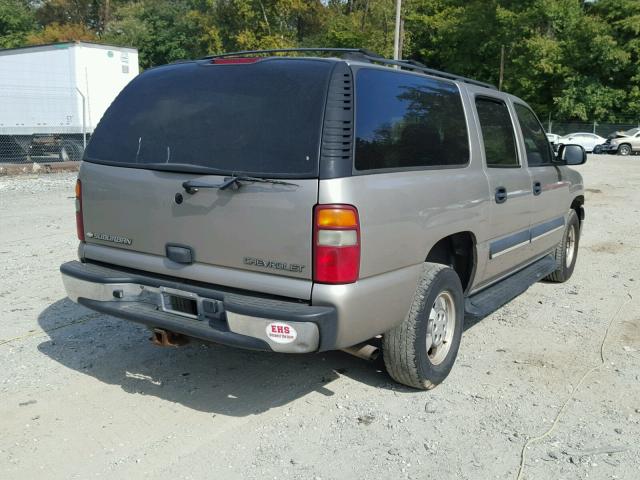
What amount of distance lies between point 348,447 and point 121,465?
115 cm

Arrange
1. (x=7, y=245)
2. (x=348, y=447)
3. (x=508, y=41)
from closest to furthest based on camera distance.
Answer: (x=348, y=447)
(x=7, y=245)
(x=508, y=41)

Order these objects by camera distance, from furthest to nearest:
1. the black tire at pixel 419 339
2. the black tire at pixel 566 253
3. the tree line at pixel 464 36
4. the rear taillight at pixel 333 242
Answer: the tree line at pixel 464 36, the black tire at pixel 566 253, the black tire at pixel 419 339, the rear taillight at pixel 333 242

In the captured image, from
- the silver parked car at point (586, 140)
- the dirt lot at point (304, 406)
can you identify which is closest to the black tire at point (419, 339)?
the dirt lot at point (304, 406)

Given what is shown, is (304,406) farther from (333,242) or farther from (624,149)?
(624,149)

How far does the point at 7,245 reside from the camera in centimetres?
805

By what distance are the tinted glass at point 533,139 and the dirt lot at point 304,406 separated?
139cm

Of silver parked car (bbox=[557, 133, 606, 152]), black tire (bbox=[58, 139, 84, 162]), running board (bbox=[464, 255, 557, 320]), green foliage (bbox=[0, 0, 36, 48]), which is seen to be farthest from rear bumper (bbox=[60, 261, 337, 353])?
green foliage (bbox=[0, 0, 36, 48])

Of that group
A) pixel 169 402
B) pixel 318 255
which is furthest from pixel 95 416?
pixel 318 255

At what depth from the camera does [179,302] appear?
3574 mm

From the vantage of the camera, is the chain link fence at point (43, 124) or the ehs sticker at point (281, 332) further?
the chain link fence at point (43, 124)

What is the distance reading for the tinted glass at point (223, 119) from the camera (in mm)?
3322

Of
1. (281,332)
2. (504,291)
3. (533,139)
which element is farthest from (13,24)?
(281,332)

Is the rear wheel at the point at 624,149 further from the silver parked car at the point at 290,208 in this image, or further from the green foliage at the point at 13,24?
the green foliage at the point at 13,24

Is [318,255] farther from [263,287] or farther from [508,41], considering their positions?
[508,41]
